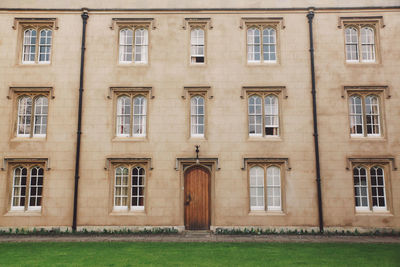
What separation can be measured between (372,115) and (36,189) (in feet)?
54.7

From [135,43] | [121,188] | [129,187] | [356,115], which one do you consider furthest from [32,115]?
[356,115]

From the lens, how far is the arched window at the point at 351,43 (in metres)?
15.3

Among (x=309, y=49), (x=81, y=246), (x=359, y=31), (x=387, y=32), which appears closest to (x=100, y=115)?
(x=81, y=246)

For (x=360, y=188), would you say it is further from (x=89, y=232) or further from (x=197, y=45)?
(x=89, y=232)

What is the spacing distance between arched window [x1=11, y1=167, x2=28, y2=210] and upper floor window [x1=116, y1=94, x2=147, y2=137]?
488 cm

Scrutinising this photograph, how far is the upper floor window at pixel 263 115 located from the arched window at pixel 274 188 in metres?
1.80

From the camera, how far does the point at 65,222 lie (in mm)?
14062

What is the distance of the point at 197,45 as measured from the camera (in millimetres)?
15422

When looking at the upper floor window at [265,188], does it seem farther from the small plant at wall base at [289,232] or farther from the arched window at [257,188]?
the small plant at wall base at [289,232]

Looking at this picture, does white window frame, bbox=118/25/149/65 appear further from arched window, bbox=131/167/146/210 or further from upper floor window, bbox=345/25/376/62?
upper floor window, bbox=345/25/376/62

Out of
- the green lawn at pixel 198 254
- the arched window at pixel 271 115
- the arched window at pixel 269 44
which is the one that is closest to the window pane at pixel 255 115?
the arched window at pixel 271 115

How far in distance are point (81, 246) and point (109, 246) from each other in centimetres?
106

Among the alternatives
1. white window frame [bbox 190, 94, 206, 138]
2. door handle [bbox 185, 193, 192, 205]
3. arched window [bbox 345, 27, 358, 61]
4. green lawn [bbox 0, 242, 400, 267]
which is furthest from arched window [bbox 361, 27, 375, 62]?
door handle [bbox 185, 193, 192, 205]

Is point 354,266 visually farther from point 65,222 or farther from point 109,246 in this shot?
point 65,222
